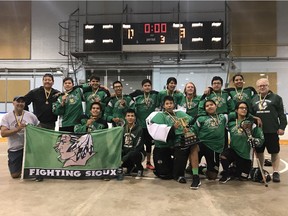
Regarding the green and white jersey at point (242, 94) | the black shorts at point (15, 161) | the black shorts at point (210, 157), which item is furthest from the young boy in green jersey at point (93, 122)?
the green and white jersey at point (242, 94)

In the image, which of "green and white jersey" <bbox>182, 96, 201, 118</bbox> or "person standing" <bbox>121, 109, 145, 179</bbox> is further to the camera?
"green and white jersey" <bbox>182, 96, 201, 118</bbox>

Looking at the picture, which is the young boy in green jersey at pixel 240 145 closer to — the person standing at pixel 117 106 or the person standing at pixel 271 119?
the person standing at pixel 271 119

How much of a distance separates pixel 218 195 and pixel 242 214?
0.62m

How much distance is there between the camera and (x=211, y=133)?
4012 millimetres

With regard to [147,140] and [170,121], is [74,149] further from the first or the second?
[170,121]

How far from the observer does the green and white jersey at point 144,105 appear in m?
4.72

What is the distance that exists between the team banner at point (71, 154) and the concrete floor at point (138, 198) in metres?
0.14

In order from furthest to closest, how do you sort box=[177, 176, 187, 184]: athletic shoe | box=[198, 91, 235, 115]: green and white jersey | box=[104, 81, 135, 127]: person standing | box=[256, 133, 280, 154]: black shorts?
box=[104, 81, 135, 127]: person standing → box=[198, 91, 235, 115]: green and white jersey → box=[256, 133, 280, 154]: black shorts → box=[177, 176, 187, 184]: athletic shoe

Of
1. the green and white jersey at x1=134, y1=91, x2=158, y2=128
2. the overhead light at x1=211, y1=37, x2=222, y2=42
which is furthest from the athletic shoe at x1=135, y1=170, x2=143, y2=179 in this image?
the overhead light at x1=211, y1=37, x2=222, y2=42

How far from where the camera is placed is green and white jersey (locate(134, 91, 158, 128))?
472cm

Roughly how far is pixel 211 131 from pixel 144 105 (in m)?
1.25

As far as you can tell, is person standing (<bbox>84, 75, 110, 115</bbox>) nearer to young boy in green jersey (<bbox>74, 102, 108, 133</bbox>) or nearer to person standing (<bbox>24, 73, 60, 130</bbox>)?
young boy in green jersey (<bbox>74, 102, 108, 133</bbox>)

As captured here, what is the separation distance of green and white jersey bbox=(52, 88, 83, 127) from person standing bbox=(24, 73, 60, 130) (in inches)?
5.2

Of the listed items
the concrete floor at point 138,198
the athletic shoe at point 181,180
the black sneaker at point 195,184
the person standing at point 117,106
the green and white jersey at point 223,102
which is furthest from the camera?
the person standing at point 117,106
